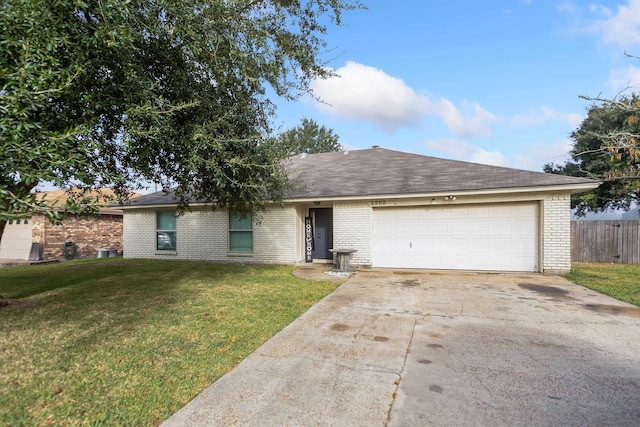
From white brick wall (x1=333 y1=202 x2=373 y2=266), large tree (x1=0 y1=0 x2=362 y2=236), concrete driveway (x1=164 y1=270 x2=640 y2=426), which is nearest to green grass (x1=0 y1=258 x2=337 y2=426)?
concrete driveway (x1=164 y1=270 x2=640 y2=426)

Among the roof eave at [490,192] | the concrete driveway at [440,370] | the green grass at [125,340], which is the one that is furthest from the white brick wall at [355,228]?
the concrete driveway at [440,370]

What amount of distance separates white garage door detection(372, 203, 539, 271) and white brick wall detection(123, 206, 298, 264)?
332 centimetres

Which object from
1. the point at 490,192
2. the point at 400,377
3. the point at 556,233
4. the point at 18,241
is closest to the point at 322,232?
the point at 490,192

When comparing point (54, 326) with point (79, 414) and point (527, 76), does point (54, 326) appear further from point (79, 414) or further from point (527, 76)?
point (527, 76)

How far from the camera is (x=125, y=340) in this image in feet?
13.6

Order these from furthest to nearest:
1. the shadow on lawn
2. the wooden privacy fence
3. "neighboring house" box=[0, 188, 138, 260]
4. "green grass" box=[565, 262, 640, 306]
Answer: "neighboring house" box=[0, 188, 138, 260] → the wooden privacy fence → "green grass" box=[565, 262, 640, 306] → the shadow on lawn

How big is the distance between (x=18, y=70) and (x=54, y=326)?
3.61m

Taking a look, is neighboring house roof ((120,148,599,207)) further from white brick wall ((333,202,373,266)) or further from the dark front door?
the dark front door

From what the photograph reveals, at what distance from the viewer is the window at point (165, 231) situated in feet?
43.7

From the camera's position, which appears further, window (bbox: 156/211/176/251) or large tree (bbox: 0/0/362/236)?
window (bbox: 156/211/176/251)

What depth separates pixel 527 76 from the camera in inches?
381

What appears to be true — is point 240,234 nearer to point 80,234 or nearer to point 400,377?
point 400,377

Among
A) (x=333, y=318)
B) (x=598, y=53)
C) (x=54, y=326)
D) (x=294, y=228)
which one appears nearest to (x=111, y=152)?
(x=54, y=326)

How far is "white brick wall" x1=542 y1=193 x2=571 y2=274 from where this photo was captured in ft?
29.2
